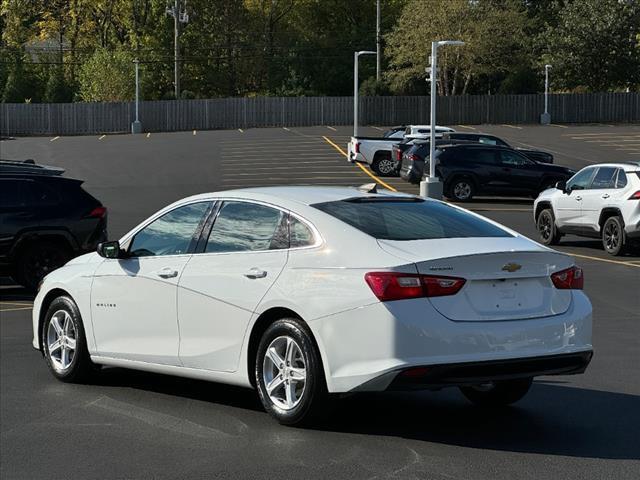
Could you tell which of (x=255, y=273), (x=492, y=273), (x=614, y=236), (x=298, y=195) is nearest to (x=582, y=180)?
(x=614, y=236)

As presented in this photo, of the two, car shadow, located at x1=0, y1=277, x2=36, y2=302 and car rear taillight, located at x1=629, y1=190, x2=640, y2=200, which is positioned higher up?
car rear taillight, located at x1=629, y1=190, x2=640, y2=200

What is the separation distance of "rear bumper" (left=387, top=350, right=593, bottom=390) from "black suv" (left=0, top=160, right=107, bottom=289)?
11.1 meters

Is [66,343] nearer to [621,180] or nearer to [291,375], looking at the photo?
[291,375]

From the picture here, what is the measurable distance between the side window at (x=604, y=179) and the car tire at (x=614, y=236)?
2.36ft

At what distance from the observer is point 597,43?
257ft

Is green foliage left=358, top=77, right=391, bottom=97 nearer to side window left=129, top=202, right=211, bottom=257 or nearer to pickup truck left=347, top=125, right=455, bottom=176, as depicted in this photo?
pickup truck left=347, top=125, right=455, bottom=176

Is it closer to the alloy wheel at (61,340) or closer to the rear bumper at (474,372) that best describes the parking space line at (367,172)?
the alloy wheel at (61,340)

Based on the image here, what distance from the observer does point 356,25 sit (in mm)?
97750

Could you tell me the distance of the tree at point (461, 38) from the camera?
76688 millimetres

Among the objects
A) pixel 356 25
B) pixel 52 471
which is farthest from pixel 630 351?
pixel 356 25

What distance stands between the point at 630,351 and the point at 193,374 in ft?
15.0

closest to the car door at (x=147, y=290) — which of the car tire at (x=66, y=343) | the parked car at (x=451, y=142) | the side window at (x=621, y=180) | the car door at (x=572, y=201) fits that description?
the car tire at (x=66, y=343)

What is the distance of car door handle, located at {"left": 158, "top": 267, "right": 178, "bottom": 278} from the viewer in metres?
8.30

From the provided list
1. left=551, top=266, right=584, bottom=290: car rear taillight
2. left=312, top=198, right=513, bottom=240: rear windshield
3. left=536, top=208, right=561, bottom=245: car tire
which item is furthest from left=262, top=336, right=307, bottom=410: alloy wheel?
left=536, top=208, right=561, bottom=245: car tire
